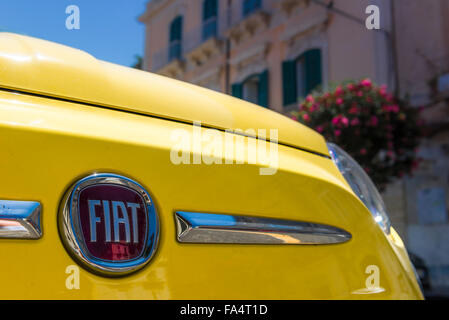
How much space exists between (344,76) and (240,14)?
4186 mm

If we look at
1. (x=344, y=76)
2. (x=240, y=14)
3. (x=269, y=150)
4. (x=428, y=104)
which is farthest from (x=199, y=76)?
(x=269, y=150)

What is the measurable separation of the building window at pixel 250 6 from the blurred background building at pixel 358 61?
0.03 meters

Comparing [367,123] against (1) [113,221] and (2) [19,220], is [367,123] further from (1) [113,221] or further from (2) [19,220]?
(2) [19,220]

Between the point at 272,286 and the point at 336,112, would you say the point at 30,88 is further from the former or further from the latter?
the point at 336,112

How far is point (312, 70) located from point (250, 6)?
3.11m

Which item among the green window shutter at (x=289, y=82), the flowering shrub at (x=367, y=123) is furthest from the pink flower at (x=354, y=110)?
the green window shutter at (x=289, y=82)

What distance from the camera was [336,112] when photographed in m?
7.62

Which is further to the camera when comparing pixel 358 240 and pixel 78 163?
pixel 358 240

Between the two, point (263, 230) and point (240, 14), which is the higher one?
point (240, 14)

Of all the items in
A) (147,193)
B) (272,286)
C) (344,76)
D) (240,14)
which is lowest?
(272,286)

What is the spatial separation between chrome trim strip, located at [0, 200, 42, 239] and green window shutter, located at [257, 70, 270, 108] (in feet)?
36.8

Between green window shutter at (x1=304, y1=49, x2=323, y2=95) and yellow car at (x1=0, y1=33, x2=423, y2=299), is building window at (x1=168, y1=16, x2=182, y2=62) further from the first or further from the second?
yellow car at (x1=0, y1=33, x2=423, y2=299)

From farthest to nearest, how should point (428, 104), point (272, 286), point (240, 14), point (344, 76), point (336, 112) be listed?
1. point (240, 14)
2. point (344, 76)
3. point (428, 104)
4. point (336, 112)
5. point (272, 286)

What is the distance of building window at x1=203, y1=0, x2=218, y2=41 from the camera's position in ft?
45.5
